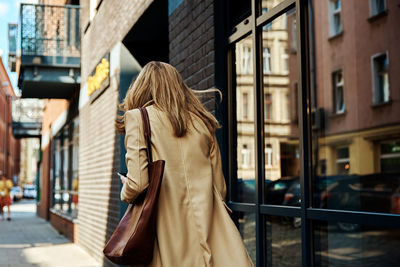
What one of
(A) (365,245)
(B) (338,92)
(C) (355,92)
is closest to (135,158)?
(A) (365,245)

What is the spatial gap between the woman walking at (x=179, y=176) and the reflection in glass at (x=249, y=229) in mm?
1766

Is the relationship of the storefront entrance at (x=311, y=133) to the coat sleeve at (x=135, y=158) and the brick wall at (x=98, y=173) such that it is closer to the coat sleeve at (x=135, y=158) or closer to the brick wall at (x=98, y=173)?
the coat sleeve at (x=135, y=158)

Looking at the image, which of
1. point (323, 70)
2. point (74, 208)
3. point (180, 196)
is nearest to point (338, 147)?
point (323, 70)

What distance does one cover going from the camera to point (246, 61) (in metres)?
4.66

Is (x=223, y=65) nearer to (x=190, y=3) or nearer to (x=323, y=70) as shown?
(x=190, y=3)

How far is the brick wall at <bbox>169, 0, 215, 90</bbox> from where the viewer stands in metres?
4.93

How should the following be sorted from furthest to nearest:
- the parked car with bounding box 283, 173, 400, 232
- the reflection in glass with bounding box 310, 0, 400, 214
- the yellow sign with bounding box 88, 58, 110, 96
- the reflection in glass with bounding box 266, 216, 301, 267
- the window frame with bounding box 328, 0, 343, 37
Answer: the window frame with bounding box 328, 0, 343, 37
the reflection in glass with bounding box 310, 0, 400, 214
the parked car with bounding box 283, 173, 400, 232
the yellow sign with bounding box 88, 58, 110, 96
the reflection in glass with bounding box 266, 216, 301, 267

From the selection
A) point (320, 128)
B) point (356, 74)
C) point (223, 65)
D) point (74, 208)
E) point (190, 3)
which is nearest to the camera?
point (223, 65)

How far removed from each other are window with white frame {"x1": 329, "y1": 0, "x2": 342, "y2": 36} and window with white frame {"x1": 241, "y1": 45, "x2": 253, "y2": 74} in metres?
10.9

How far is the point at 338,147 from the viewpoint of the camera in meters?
17.6

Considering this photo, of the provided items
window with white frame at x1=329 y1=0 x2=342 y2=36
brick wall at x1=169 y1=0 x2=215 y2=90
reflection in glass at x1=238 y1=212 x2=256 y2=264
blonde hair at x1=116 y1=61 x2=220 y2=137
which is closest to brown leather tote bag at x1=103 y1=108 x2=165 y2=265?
blonde hair at x1=116 y1=61 x2=220 y2=137

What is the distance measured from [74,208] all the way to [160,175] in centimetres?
1154

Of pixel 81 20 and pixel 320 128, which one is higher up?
pixel 81 20

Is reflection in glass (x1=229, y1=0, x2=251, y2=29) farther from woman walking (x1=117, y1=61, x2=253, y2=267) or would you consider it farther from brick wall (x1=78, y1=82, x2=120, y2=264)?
brick wall (x1=78, y1=82, x2=120, y2=264)
